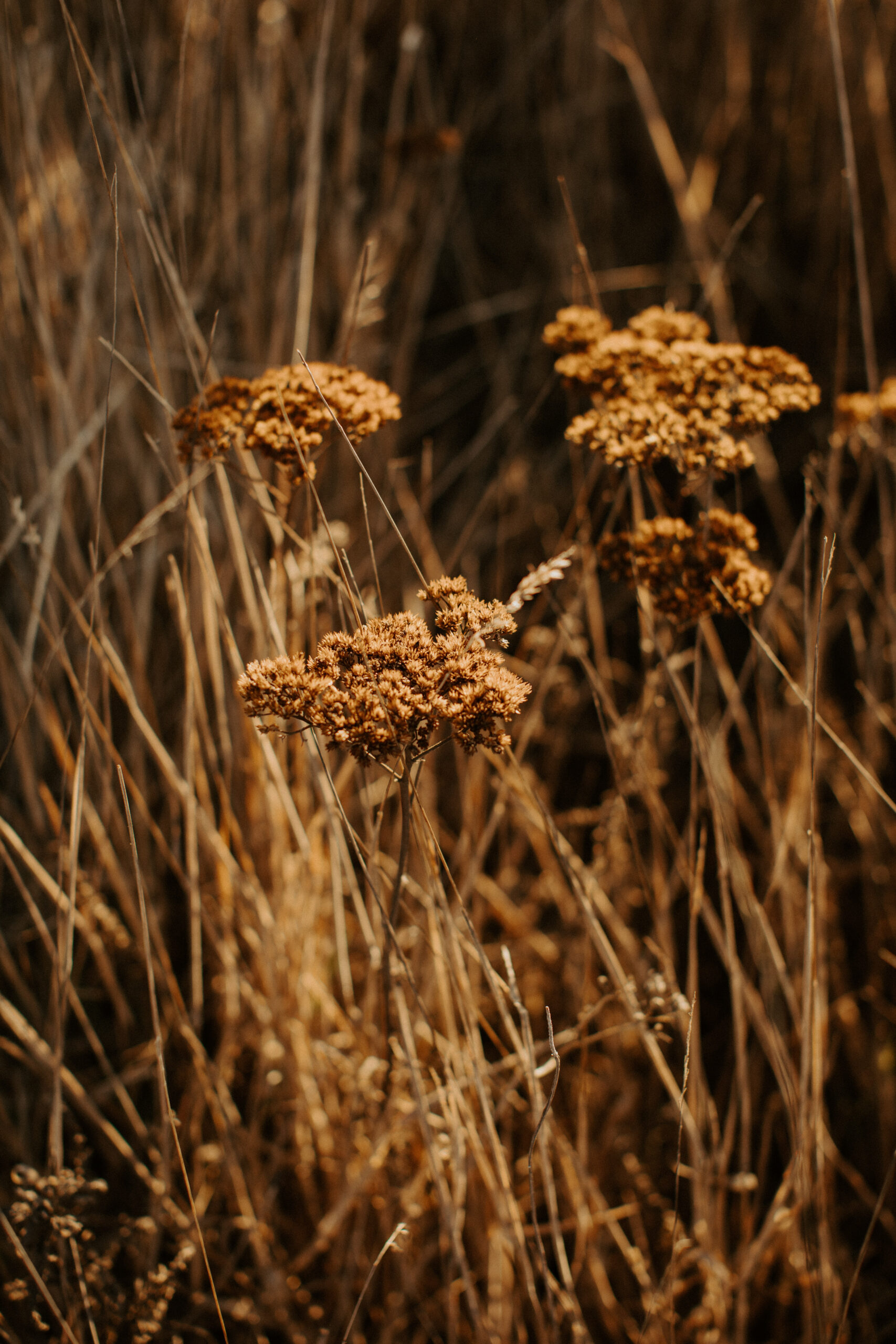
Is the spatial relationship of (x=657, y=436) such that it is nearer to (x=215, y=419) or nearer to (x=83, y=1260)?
(x=215, y=419)

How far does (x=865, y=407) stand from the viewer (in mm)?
1138

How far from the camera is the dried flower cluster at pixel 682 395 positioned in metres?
0.89

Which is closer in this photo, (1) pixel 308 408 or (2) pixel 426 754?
Result: (2) pixel 426 754

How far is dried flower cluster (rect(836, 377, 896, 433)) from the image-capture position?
1136 mm

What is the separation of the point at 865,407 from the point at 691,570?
412 millimetres

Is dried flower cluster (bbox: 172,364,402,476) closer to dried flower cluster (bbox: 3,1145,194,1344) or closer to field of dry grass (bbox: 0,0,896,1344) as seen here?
field of dry grass (bbox: 0,0,896,1344)

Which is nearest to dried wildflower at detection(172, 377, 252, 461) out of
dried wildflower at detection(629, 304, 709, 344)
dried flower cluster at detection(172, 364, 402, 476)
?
dried flower cluster at detection(172, 364, 402, 476)

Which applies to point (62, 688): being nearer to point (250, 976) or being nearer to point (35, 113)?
point (250, 976)

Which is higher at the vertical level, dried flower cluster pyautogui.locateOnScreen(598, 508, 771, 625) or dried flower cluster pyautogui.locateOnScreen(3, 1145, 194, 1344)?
dried flower cluster pyautogui.locateOnScreen(598, 508, 771, 625)

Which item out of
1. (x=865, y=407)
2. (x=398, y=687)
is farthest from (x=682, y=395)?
(x=398, y=687)

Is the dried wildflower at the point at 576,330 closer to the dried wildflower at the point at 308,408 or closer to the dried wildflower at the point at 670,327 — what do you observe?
the dried wildflower at the point at 670,327

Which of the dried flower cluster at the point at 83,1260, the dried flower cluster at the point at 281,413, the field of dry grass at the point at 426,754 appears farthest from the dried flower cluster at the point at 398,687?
the dried flower cluster at the point at 83,1260

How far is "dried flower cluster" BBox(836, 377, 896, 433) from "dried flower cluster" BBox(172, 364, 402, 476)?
0.63 metres

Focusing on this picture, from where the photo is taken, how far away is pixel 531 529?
199 cm
